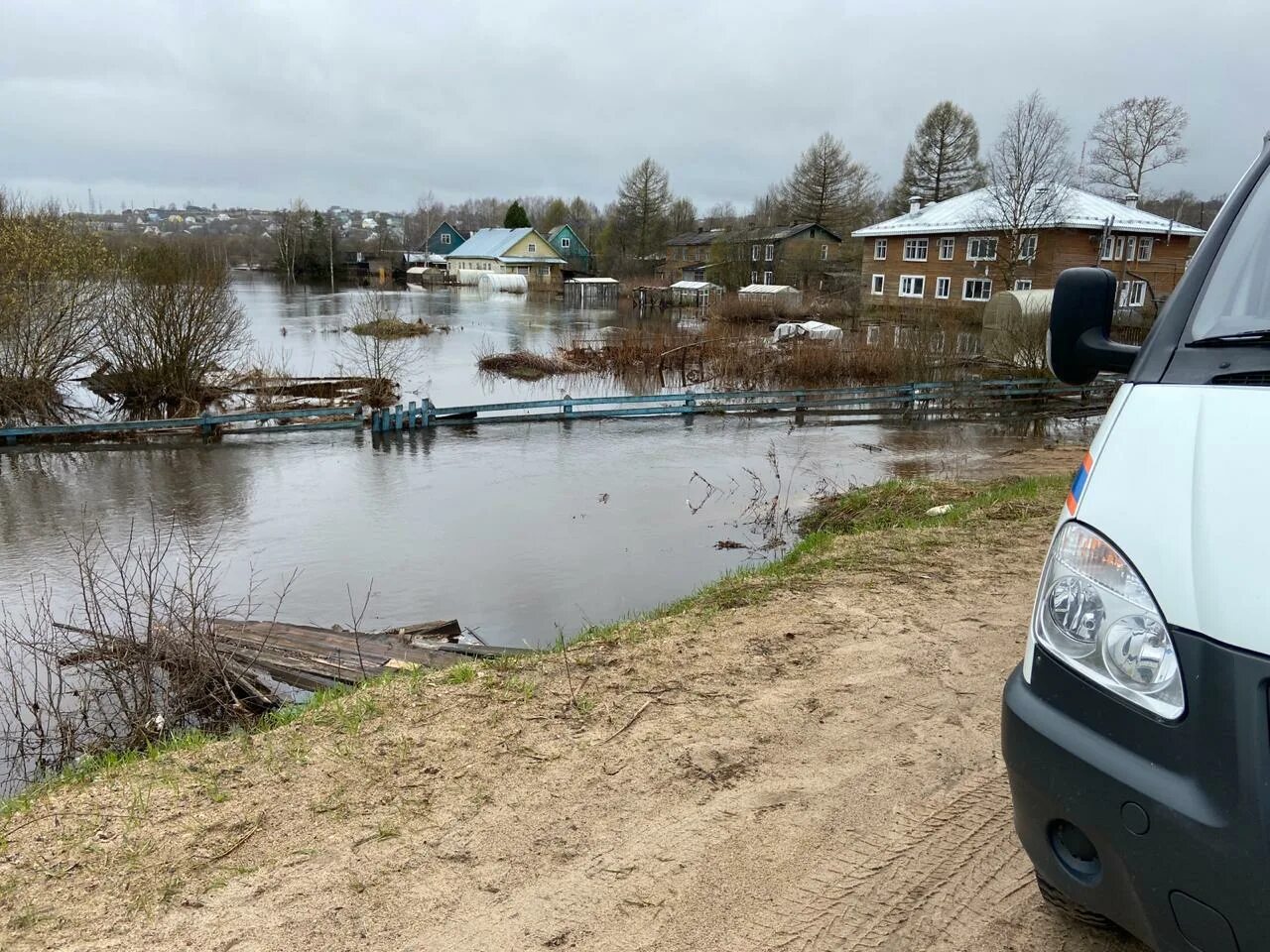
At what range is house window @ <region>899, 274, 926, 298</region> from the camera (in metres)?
51.9

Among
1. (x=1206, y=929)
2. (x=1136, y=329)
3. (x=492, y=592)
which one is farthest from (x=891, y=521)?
(x=1136, y=329)

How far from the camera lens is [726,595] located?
7039mm

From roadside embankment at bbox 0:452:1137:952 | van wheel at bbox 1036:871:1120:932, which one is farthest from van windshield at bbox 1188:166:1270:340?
roadside embankment at bbox 0:452:1137:952

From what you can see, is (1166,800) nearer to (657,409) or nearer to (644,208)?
(657,409)

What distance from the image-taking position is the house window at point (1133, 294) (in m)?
40.2

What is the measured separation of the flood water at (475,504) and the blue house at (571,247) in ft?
289

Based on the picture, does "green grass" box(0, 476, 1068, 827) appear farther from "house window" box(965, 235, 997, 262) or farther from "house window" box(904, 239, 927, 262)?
"house window" box(904, 239, 927, 262)

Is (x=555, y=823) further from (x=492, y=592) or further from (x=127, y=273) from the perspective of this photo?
(x=127, y=273)

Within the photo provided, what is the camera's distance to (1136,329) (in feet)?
98.4

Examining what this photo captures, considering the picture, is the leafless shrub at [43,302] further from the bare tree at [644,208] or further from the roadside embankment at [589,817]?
the bare tree at [644,208]

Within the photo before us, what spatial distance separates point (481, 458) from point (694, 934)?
15980 mm

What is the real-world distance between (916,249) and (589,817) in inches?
2109

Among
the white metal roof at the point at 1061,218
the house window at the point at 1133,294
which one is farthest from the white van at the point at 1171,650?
the house window at the point at 1133,294

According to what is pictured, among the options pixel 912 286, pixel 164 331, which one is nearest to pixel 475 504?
pixel 164 331
